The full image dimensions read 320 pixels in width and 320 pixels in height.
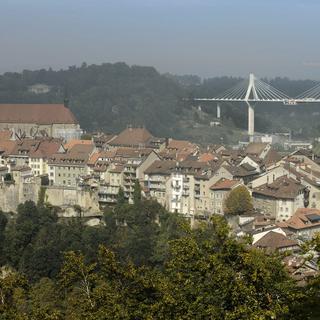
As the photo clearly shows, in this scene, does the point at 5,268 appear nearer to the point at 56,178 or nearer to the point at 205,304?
the point at 56,178

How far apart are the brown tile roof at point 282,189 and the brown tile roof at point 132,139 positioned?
40.0 ft

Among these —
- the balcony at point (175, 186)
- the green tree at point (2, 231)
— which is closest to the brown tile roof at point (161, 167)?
the balcony at point (175, 186)

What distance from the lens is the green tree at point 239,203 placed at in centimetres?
2995

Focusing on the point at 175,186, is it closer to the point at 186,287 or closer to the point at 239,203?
the point at 239,203

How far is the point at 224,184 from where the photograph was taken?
31641 millimetres

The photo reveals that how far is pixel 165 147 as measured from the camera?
4125 cm

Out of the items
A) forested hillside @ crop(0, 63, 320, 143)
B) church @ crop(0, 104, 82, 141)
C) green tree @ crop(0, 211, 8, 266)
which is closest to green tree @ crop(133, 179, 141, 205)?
green tree @ crop(0, 211, 8, 266)

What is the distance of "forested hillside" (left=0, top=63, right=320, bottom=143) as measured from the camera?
229ft

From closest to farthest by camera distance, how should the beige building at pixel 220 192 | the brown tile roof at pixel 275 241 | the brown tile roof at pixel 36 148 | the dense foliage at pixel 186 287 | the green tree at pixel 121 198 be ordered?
the dense foliage at pixel 186 287 < the brown tile roof at pixel 275 241 < the beige building at pixel 220 192 < the green tree at pixel 121 198 < the brown tile roof at pixel 36 148

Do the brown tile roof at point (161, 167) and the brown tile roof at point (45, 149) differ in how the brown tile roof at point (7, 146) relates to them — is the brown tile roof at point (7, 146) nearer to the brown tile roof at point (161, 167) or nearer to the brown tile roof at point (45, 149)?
the brown tile roof at point (45, 149)

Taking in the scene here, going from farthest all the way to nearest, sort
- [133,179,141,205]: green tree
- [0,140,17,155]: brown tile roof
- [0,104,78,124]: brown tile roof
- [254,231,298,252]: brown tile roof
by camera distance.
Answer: [0,104,78,124]: brown tile roof → [0,140,17,155]: brown tile roof → [133,179,141,205]: green tree → [254,231,298,252]: brown tile roof

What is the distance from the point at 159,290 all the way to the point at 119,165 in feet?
77.5

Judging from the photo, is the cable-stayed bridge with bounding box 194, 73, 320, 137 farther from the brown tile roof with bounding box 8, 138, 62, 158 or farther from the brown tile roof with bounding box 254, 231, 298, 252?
the brown tile roof with bounding box 254, 231, 298, 252

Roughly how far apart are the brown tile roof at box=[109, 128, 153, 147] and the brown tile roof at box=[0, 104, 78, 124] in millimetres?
10001
